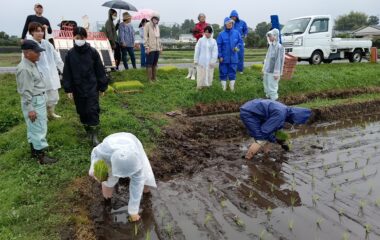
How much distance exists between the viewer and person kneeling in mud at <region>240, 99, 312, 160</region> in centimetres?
589

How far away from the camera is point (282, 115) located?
589 cm

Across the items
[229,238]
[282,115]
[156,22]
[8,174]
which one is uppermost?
[156,22]

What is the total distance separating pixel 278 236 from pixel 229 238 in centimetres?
53

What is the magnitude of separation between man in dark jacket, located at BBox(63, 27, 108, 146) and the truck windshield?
10344mm

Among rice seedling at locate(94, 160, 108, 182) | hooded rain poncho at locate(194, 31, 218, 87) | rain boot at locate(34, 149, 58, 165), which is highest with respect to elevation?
hooded rain poncho at locate(194, 31, 218, 87)

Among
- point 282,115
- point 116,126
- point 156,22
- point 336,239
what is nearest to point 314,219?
point 336,239

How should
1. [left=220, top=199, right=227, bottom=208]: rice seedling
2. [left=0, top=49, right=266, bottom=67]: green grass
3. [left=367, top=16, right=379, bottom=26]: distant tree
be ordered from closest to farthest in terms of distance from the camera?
[left=220, top=199, right=227, bottom=208]: rice seedling < [left=0, top=49, right=266, bottom=67]: green grass < [left=367, top=16, right=379, bottom=26]: distant tree

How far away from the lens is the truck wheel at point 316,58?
14703mm

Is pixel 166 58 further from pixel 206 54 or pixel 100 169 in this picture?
pixel 100 169

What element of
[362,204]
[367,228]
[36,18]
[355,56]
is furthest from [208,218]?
[355,56]

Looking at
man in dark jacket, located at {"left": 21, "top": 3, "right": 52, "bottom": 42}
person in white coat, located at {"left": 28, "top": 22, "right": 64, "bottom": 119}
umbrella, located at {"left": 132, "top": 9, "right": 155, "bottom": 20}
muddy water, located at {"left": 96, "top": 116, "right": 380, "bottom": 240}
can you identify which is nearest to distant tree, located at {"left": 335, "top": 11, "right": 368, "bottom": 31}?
umbrella, located at {"left": 132, "top": 9, "right": 155, "bottom": 20}

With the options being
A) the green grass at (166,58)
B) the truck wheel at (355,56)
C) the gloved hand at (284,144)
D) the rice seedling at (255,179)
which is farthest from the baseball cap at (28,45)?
the truck wheel at (355,56)

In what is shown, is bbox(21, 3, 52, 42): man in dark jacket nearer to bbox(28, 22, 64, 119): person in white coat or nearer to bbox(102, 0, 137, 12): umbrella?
bbox(102, 0, 137, 12): umbrella

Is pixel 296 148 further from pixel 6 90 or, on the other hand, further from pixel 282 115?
pixel 6 90
